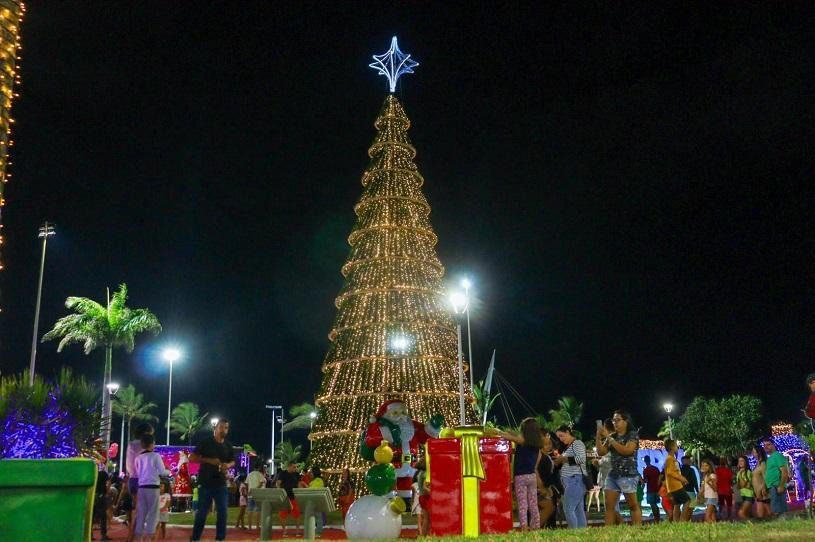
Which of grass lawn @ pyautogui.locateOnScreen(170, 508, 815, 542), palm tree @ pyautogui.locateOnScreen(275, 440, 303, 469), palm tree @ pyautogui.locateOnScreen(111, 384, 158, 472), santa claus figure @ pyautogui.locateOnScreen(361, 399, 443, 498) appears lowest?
palm tree @ pyautogui.locateOnScreen(275, 440, 303, 469)

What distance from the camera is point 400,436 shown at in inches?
535

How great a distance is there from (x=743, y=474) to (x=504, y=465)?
6849 mm

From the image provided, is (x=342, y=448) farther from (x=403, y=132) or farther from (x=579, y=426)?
(x=579, y=426)

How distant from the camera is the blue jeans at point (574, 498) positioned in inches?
367

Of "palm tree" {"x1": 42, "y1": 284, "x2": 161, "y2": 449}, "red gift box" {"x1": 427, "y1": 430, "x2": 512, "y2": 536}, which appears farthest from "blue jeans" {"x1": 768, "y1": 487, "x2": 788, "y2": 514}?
"palm tree" {"x1": 42, "y1": 284, "x2": 161, "y2": 449}

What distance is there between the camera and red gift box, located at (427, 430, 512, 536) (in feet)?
28.6

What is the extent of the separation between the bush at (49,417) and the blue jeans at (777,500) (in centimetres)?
1220

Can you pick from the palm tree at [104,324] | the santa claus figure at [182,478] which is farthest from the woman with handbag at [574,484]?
the palm tree at [104,324]

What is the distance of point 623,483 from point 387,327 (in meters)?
14.9

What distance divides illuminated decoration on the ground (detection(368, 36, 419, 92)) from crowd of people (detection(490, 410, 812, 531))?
19.5 meters

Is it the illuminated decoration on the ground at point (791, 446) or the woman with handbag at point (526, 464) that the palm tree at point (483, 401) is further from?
the woman with handbag at point (526, 464)

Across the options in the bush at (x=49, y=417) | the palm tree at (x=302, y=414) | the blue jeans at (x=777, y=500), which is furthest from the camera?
the palm tree at (x=302, y=414)

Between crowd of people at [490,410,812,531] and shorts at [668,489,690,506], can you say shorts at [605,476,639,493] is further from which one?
shorts at [668,489,690,506]

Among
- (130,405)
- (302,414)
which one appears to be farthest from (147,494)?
(302,414)
